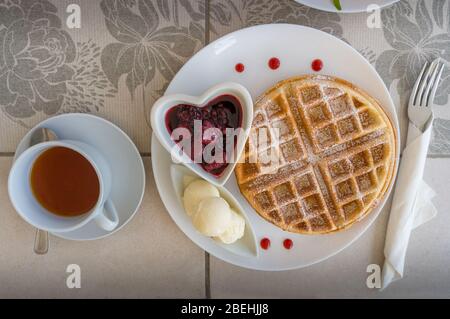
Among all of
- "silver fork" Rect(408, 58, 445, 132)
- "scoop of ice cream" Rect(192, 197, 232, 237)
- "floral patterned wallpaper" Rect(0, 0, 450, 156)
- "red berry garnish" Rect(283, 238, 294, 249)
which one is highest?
"floral patterned wallpaper" Rect(0, 0, 450, 156)

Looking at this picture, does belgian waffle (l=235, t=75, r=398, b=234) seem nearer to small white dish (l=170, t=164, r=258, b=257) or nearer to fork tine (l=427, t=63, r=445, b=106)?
small white dish (l=170, t=164, r=258, b=257)

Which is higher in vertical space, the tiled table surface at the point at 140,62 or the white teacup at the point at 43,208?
the tiled table surface at the point at 140,62

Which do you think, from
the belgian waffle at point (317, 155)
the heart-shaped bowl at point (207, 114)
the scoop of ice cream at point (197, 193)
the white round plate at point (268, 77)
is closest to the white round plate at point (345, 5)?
the white round plate at point (268, 77)

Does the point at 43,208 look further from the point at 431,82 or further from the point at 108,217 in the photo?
the point at 431,82

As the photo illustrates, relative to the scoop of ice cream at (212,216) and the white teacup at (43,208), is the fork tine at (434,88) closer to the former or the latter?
the scoop of ice cream at (212,216)

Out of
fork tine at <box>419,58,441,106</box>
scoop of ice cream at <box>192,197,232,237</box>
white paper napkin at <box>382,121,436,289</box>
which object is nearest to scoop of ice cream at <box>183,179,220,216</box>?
scoop of ice cream at <box>192,197,232,237</box>

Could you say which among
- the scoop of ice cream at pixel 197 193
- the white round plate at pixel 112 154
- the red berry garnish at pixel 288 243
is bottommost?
the red berry garnish at pixel 288 243
